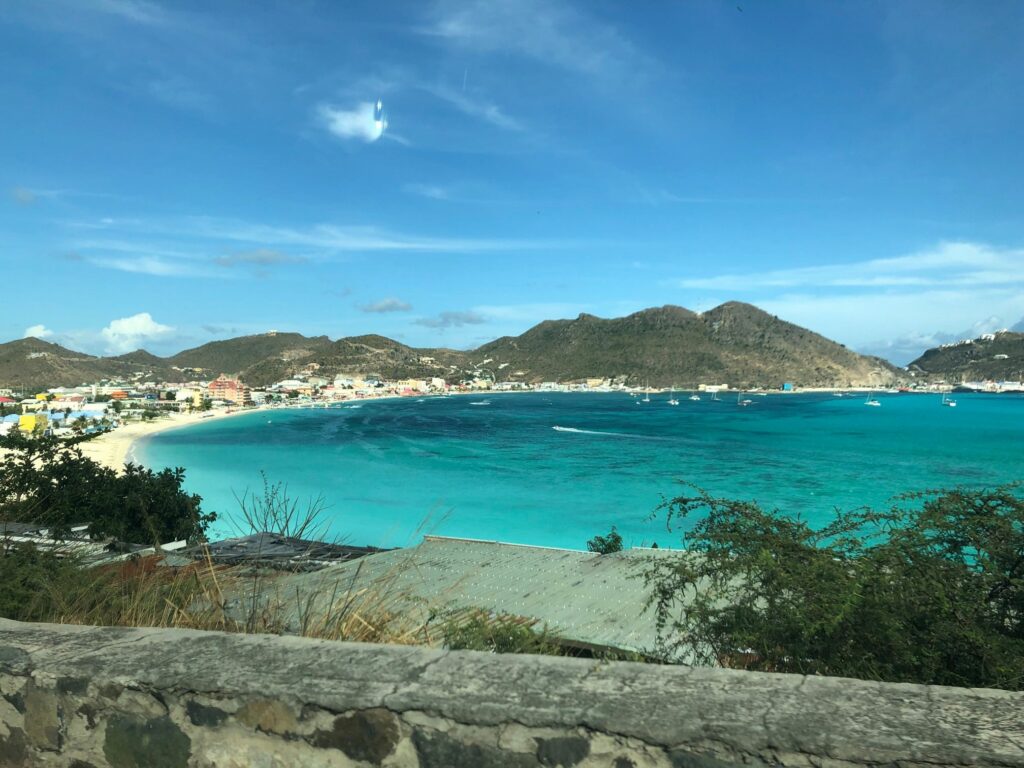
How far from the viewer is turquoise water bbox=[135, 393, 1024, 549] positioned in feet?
105

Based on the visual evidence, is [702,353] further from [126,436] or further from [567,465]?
[126,436]

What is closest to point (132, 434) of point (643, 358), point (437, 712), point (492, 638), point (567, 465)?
point (567, 465)

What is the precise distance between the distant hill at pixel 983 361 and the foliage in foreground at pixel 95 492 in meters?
192

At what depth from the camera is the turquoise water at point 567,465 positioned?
105 feet

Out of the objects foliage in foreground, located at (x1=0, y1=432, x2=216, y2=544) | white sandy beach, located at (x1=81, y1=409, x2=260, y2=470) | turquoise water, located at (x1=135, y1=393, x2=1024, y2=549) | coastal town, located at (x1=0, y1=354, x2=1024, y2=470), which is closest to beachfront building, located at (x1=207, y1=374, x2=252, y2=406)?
coastal town, located at (x1=0, y1=354, x2=1024, y2=470)

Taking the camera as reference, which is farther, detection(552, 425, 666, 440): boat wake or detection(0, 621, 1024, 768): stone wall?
detection(552, 425, 666, 440): boat wake

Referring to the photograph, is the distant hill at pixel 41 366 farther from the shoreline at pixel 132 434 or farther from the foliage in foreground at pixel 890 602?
the foliage in foreground at pixel 890 602

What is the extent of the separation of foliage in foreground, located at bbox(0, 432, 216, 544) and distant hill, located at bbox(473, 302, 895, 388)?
146973mm

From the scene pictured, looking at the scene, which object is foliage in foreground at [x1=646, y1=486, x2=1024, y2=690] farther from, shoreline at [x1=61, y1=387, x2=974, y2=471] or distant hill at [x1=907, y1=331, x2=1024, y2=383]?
distant hill at [x1=907, y1=331, x2=1024, y2=383]

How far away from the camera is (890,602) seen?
338cm

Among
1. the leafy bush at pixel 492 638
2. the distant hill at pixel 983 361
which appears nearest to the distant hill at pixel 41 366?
the leafy bush at pixel 492 638

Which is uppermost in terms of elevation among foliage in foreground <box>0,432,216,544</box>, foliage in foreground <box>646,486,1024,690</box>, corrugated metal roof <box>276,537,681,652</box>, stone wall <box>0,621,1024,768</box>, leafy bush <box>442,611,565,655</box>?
stone wall <box>0,621,1024,768</box>

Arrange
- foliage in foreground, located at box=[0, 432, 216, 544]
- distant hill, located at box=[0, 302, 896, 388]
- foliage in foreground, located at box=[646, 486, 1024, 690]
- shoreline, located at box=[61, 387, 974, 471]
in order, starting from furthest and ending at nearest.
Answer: distant hill, located at box=[0, 302, 896, 388], shoreline, located at box=[61, 387, 974, 471], foliage in foreground, located at box=[0, 432, 216, 544], foliage in foreground, located at box=[646, 486, 1024, 690]

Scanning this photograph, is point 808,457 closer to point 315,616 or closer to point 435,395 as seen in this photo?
point 315,616
